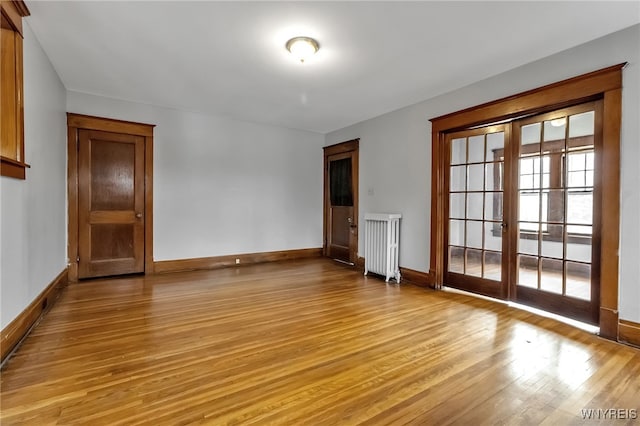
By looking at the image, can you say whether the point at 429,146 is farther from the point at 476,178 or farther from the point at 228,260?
the point at 228,260

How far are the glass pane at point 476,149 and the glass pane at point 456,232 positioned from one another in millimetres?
824

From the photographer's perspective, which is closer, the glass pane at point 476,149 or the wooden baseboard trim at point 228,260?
the glass pane at point 476,149

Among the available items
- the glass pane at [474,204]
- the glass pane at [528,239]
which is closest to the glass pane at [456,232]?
the glass pane at [474,204]

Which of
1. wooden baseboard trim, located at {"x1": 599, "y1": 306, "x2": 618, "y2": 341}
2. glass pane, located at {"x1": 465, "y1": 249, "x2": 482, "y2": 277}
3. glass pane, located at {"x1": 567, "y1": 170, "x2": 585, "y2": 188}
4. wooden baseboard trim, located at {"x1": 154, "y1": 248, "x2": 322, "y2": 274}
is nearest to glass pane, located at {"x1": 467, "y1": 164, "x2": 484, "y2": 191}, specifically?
glass pane, located at {"x1": 465, "y1": 249, "x2": 482, "y2": 277}

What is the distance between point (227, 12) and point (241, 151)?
3.39m

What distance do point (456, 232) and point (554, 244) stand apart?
114cm

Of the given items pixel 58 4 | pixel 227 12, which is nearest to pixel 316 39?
pixel 227 12

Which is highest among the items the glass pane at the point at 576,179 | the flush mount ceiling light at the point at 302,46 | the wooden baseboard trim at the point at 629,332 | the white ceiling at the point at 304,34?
the white ceiling at the point at 304,34

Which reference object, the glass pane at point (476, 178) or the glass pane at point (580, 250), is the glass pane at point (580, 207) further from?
the glass pane at point (476, 178)

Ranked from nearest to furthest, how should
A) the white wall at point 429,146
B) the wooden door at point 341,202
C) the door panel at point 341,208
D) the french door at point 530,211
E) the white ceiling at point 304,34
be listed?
the white ceiling at point 304,34
the white wall at point 429,146
the french door at point 530,211
the wooden door at point 341,202
the door panel at point 341,208

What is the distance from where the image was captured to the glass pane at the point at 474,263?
3.90m

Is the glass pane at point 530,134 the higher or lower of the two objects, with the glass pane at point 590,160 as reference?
higher

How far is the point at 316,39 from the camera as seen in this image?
9.43 feet

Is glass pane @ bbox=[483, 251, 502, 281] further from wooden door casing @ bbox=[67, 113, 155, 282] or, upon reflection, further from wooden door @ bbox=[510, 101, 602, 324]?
wooden door casing @ bbox=[67, 113, 155, 282]
